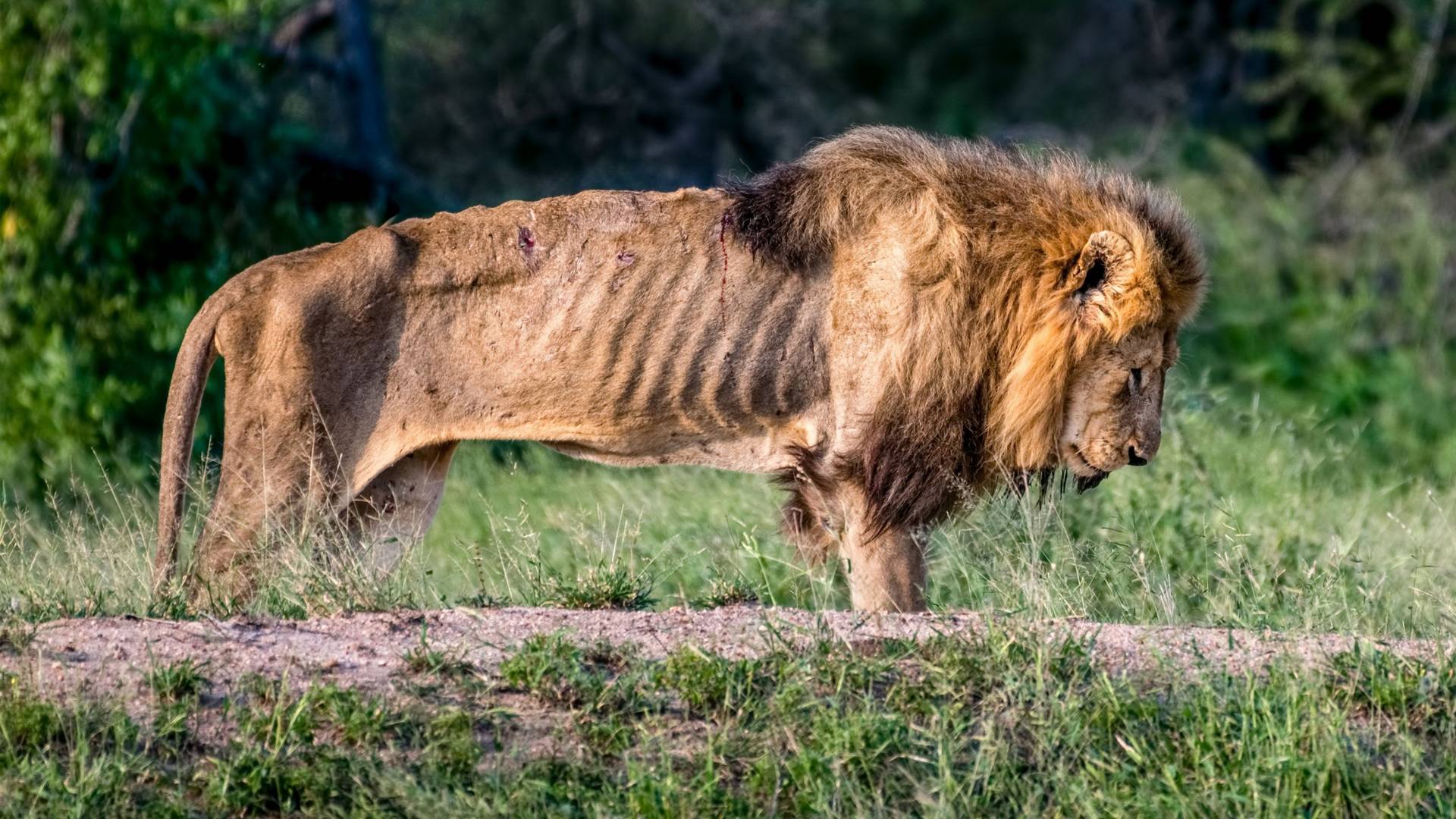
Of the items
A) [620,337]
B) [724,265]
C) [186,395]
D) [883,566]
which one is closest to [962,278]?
[724,265]

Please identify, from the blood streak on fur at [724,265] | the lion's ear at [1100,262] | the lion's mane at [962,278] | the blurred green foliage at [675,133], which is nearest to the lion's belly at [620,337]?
the blood streak on fur at [724,265]

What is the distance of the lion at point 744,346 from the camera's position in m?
4.57

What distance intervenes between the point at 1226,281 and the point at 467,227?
809 centimetres

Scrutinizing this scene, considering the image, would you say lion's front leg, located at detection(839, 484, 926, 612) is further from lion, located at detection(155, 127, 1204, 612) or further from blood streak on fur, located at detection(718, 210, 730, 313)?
blood streak on fur, located at detection(718, 210, 730, 313)

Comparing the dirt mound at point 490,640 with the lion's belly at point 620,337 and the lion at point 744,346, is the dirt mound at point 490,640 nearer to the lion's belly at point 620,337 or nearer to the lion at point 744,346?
the lion at point 744,346

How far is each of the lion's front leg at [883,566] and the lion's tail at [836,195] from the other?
0.71 metres

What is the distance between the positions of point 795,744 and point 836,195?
6.12 ft

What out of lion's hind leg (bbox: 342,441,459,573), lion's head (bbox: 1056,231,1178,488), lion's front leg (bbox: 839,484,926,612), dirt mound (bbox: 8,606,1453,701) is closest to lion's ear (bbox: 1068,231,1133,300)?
lion's head (bbox: 1056,231,1178,488)

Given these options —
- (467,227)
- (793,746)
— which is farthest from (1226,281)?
(793,746)

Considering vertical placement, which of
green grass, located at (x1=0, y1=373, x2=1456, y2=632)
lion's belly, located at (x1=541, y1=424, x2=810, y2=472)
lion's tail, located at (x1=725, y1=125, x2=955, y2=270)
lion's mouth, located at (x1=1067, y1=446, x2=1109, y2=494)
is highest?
lion's tail, located at (x1=725, y1=125, x2=955, y2=270)

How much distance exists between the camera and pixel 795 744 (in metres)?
3.34

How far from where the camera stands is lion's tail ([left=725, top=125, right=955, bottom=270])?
15.4ft

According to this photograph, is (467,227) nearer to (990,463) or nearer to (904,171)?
(904,171)

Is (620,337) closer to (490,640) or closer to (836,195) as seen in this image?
(836,195)
